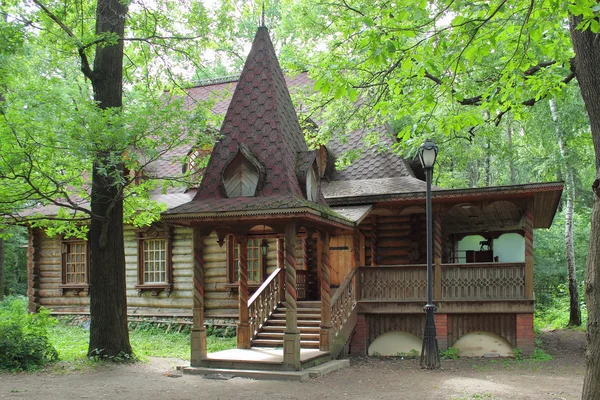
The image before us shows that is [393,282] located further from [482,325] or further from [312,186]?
[312,186]

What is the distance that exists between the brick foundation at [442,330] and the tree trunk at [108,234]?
7.20 metres

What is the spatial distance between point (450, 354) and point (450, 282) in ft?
5.56

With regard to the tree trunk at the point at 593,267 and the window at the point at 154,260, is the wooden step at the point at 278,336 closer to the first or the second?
the window at the point at 154,260

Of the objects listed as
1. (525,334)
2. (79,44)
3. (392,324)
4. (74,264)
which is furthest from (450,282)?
(74,264)

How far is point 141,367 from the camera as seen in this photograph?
12391 mm

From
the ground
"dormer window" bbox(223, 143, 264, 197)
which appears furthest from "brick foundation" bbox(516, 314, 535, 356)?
"dormer window" bbox(223, 143, 264, 197)

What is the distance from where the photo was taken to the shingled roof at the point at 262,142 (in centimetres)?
1170

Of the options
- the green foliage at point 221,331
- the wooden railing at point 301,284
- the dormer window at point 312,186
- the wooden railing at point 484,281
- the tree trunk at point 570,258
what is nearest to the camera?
the dormer window at point 312,186

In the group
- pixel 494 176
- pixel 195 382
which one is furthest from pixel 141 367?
pixel 494 176

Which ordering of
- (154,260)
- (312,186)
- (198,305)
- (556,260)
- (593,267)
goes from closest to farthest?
(593,267) < (198,305) < (312,186) < (154,260) < (556,260)

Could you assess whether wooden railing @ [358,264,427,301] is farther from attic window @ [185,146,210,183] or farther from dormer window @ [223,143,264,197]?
attic window @ [185,146,210,183]

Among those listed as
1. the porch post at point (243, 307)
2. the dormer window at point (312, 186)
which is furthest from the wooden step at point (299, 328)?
the dormer window at point (312, 186)

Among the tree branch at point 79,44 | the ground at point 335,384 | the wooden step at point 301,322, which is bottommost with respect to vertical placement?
the ground at point 335,384

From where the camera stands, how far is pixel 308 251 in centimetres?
1792
